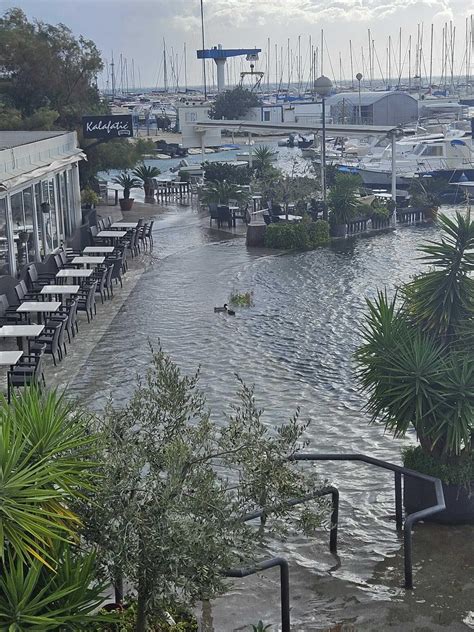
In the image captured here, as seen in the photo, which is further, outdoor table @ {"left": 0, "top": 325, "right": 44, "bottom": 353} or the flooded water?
outdoor table @ {"left": 0, "top": 325, "right": 44, "bottom": 353}

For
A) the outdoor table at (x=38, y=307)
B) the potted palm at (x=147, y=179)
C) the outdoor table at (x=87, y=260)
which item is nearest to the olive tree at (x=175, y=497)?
the outdoor table at (x=38, y=307)

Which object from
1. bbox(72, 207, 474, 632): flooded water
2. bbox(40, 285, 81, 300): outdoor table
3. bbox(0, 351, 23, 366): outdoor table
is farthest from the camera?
bbox(40, 285, 81, 300): outdoor table

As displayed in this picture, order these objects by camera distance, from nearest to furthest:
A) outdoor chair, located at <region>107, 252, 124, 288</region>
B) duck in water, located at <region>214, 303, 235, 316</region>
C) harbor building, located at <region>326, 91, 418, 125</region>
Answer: duck in water, located at <region>214, 303, 235, 316</region>, outdoor chair, located at <region>107, 252, 124, 288</region>, harbor building, located at <region>326, 91, 418, 125</region>

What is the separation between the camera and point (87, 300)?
16.7 meters

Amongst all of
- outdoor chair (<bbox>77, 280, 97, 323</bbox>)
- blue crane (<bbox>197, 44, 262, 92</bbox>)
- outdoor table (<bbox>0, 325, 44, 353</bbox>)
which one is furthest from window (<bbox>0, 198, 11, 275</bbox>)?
blue crane (<bbox>197, 44, 262, 92</bbox>)

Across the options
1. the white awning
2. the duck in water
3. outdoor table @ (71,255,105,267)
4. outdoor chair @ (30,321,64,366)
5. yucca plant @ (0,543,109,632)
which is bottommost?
the duck in water

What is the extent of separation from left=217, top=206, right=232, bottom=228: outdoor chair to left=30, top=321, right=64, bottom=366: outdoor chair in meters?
14.0

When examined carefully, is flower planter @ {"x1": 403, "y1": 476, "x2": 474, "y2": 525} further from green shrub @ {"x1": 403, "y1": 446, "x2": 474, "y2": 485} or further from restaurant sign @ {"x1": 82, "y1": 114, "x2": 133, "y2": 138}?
restaurant sign @ {"x1": 82, "y1": 114, "x2": 133, "y2": 138}

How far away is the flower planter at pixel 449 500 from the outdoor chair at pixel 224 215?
64.8 ft

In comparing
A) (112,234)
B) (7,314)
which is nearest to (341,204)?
(112,234)

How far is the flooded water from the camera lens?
7.75 metres

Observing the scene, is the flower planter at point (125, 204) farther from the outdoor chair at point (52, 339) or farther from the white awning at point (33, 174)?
the outdoor chair at point (52, 339)

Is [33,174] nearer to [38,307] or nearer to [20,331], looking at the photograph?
[38,307]

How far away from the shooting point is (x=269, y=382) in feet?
44.7
